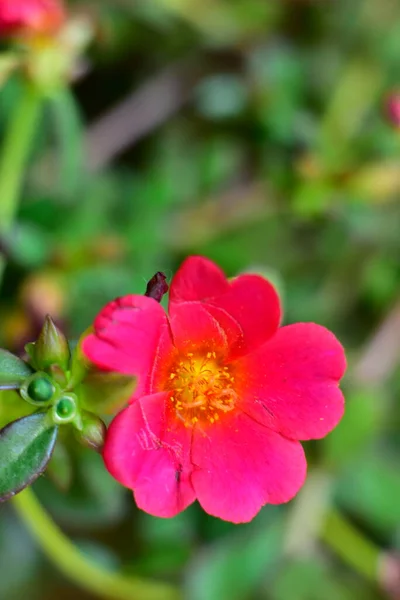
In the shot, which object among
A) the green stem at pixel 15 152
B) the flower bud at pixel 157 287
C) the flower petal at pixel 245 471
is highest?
the flower bud at pixel 157 287

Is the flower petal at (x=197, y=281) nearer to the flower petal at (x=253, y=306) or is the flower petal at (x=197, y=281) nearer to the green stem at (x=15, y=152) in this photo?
the flower petal at (x=253, y=306)

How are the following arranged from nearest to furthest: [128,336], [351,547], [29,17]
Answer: [128,336], [29,17], [351,547]

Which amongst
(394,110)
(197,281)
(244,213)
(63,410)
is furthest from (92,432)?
(244,213)

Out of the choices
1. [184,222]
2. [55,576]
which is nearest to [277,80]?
[184,222]

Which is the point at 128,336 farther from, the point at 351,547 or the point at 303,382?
the point at 351,547

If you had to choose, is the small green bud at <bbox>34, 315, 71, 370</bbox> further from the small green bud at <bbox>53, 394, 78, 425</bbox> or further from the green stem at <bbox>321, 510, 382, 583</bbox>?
the green stem at <bbox>321, 510, 382, 583</bbox>

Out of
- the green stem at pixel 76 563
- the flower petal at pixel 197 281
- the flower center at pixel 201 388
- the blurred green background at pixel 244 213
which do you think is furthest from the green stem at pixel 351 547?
the flower petal at pixel 197 281

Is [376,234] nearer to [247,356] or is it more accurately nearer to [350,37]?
[350,37]
